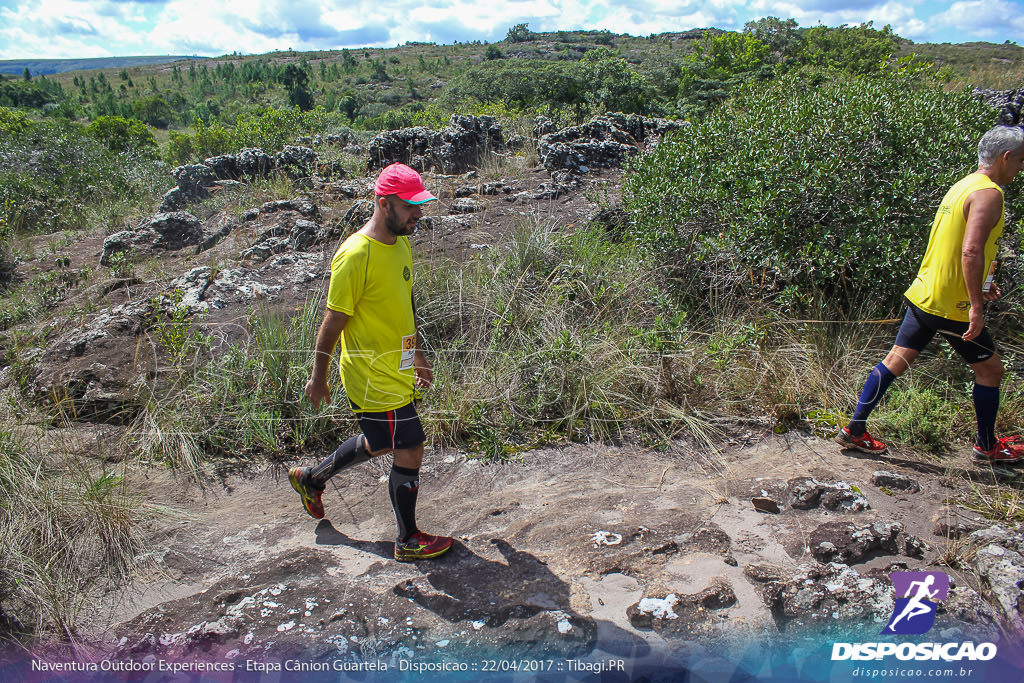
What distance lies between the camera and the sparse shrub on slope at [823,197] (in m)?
4.30

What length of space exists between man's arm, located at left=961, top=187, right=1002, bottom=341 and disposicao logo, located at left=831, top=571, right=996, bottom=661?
138 cm

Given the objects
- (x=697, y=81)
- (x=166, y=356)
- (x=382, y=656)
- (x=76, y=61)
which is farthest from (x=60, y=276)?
(x=76, y=61)

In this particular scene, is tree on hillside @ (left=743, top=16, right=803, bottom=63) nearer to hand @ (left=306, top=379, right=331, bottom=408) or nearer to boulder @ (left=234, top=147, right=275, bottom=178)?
boulder @ (left=234, top=147, right=275, bottom=178)

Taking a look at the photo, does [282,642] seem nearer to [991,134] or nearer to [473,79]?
[991,134]

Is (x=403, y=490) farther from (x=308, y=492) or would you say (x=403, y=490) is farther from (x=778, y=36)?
(x=778, y=36)

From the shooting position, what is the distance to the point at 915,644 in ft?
A: 7.37

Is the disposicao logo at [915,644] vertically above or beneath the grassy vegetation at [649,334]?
beneath

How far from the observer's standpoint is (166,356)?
433cm

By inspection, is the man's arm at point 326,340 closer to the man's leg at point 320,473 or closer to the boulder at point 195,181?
the man's leg at point 320,473

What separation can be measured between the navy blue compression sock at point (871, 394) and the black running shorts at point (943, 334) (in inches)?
6.9

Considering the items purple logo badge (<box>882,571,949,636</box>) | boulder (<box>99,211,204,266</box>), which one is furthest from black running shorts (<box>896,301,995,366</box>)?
boulder (<box>99,211,204,266</box>)

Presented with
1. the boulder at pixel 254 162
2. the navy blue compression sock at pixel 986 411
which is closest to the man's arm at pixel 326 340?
the navy blue compression sock at pixel 986 411

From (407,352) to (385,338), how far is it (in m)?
0.13

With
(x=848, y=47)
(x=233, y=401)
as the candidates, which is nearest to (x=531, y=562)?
(x=233, y=401)
